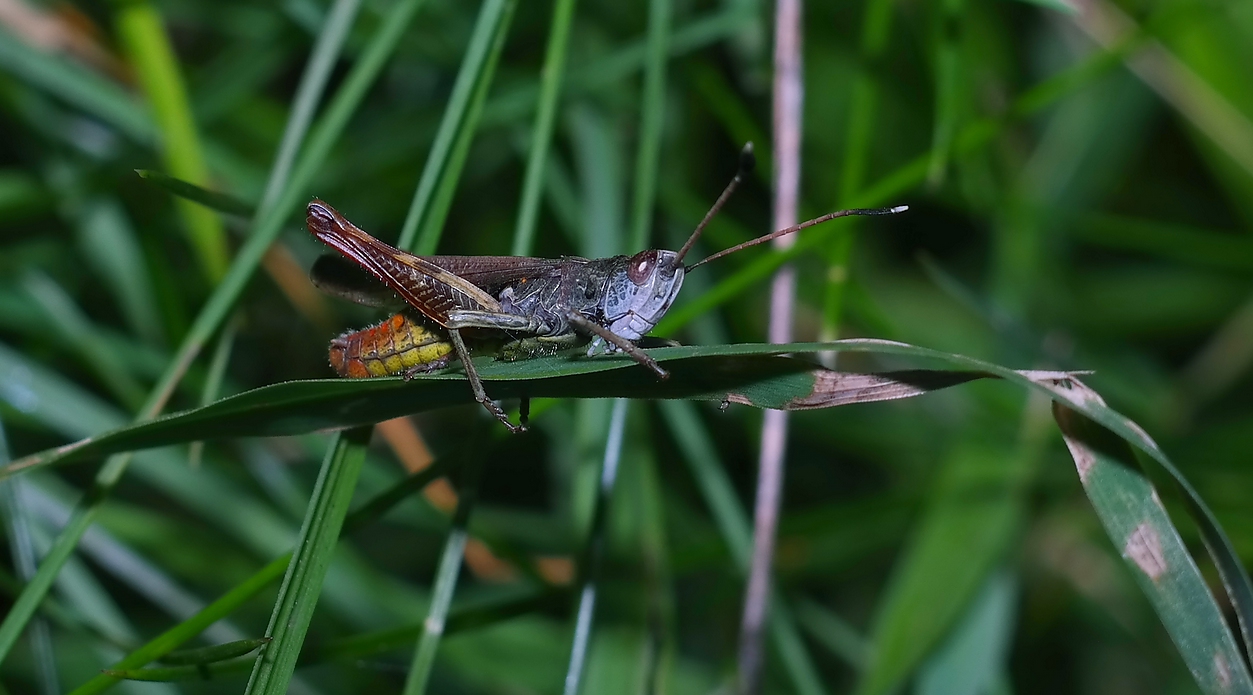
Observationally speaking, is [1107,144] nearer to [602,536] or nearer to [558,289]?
[558,289]

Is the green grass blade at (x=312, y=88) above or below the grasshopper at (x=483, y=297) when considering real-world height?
above

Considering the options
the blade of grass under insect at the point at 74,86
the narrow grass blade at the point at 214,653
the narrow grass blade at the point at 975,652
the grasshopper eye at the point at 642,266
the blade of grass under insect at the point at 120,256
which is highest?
the blade of grass under insect at the point at 74,86

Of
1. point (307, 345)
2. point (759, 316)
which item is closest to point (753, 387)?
point (759, 316)

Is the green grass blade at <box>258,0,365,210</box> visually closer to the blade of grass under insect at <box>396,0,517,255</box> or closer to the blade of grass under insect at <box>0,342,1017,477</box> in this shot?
the blade of grass under insect at <box>396,0,517,255</box>

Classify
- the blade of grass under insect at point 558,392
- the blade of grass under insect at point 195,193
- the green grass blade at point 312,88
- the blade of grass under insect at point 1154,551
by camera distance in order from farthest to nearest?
1. the green grass blade at point 312,88
2. the blade of grass under insect at point 195,193
3. the blade of grass under insect at point 558,392
4. the blade of grass under insect at point 1154,551

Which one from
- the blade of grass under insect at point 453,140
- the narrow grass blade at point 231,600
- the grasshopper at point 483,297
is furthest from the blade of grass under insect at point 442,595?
the blade of grass under insect at point 453,140

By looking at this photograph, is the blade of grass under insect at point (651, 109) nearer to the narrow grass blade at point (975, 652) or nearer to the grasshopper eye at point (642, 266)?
the grasshopper eye at point (642, 266)

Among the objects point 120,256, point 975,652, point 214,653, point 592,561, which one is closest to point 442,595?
point 592,561
